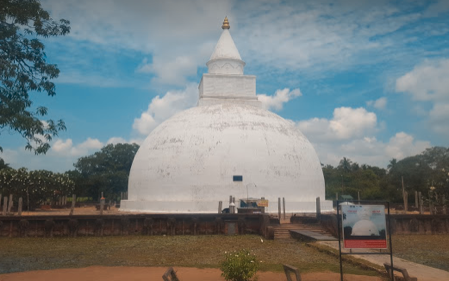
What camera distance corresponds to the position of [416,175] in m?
45.9

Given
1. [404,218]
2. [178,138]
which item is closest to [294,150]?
[178,138]

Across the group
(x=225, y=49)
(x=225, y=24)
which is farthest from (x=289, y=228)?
(x=225, y=24)

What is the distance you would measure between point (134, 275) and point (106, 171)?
156ft

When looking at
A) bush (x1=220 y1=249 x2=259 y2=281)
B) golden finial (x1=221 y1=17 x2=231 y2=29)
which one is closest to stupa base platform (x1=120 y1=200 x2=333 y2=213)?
golden finial (x1=221 y1=17 x2=231 y2=29)

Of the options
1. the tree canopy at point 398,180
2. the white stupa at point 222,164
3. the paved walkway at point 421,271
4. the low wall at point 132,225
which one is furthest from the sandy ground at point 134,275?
the tree canopy at point 398,180

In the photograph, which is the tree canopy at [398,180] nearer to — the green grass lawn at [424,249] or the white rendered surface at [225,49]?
the white rendered surface at [225,49]

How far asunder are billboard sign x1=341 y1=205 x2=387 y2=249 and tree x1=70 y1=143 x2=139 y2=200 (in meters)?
45.5

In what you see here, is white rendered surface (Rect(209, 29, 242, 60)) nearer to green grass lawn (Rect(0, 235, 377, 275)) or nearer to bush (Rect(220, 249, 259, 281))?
green grass lawn (Rect(0, 235, 377, 275))

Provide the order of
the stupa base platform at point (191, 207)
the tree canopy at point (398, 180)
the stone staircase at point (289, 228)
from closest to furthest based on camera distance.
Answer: the stone staircase at point (289, 228) < the stupa base platform at point (191, 207) < the tree canopy at point (398, 180)

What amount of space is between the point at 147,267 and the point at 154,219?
8189 mm

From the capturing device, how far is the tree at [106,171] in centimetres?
5109

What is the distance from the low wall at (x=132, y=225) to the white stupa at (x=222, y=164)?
6.23m

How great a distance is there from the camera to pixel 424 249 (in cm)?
1344

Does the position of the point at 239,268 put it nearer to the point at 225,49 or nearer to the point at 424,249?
the point at 424,249
